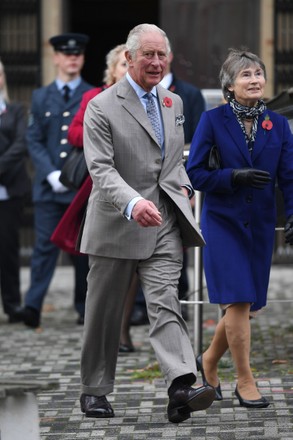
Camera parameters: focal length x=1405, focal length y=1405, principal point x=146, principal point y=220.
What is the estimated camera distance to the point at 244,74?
716 centimetres

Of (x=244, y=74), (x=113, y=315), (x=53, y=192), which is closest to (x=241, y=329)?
(x=113, y=315)

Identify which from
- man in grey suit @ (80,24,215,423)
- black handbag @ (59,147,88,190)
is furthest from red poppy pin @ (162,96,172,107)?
black handbag @ (59,147,88,190)

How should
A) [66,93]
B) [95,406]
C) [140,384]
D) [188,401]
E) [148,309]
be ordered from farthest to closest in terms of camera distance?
[66,93] < [140,384] < [95,406] < [148,309] < [188,401]

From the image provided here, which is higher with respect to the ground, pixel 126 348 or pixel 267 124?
pixel 267 124

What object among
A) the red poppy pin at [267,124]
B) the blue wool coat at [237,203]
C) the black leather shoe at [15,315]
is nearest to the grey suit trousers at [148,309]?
the blue wool coat at [237,203]

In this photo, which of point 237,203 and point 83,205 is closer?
point 237,203

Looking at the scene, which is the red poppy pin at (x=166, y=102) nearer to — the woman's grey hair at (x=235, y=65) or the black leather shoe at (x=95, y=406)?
the woman's grey hair at (x=235, y=65)

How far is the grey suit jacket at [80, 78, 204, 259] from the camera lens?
6762mm

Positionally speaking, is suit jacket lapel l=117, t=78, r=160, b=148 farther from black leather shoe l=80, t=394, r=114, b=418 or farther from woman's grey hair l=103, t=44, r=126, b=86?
woman's grey hair l=103, t=44, r=126, b=86

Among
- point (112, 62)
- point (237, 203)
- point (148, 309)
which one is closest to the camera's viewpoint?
point (148, 309)

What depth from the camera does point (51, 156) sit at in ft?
34.4

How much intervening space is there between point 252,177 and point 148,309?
0.86 meters

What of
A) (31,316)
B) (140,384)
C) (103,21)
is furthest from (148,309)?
(103,21)

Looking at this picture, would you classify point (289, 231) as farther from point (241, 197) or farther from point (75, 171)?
point (75, 171)
